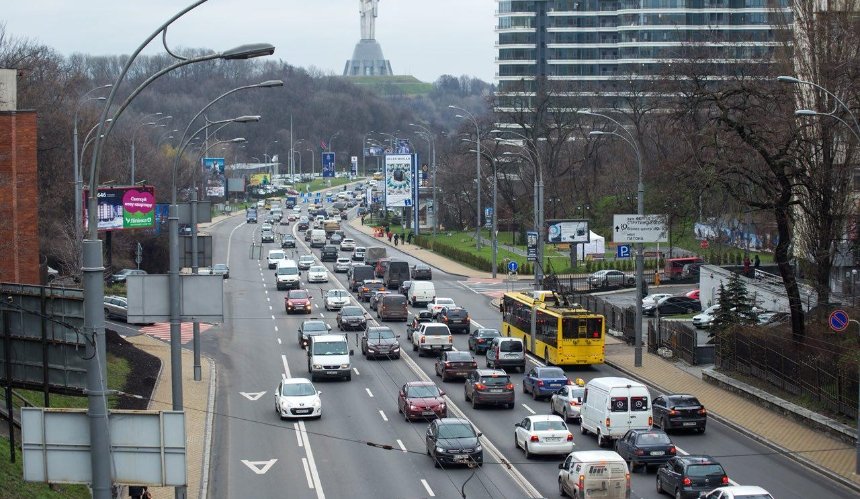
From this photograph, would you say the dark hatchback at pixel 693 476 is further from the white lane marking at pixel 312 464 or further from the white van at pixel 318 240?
the white van at pixel 318 240

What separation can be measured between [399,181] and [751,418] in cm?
7595

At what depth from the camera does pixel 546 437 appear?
30812 mm

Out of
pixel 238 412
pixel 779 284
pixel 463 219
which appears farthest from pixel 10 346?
pixel 463 219

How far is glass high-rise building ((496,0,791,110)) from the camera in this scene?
5699 inches

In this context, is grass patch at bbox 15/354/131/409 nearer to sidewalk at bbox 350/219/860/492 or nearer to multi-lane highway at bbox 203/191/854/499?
multi-lane highway at bbox 203/191/854/499

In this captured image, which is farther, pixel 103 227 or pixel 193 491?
pixel 103 227

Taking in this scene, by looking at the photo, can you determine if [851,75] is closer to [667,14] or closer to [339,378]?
[339,378]

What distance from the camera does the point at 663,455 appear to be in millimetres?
29672

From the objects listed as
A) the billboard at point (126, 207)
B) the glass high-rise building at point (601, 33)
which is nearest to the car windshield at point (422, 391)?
the billboard at point (126, 207)

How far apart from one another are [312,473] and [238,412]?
908 centimetres

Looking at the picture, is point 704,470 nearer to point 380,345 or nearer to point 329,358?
point 329,358

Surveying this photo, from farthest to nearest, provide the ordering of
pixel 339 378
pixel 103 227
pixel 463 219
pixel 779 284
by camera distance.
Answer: pixel 463 219 → pixel 779 284 → pixel 103 227 → pixel 339 378

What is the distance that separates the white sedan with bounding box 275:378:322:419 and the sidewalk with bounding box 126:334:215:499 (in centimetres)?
231

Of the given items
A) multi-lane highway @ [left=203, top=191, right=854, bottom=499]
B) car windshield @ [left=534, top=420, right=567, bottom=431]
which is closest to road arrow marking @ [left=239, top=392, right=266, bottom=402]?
multi-lane highway @ [left=203, top=191, right=854, bottom=499]
